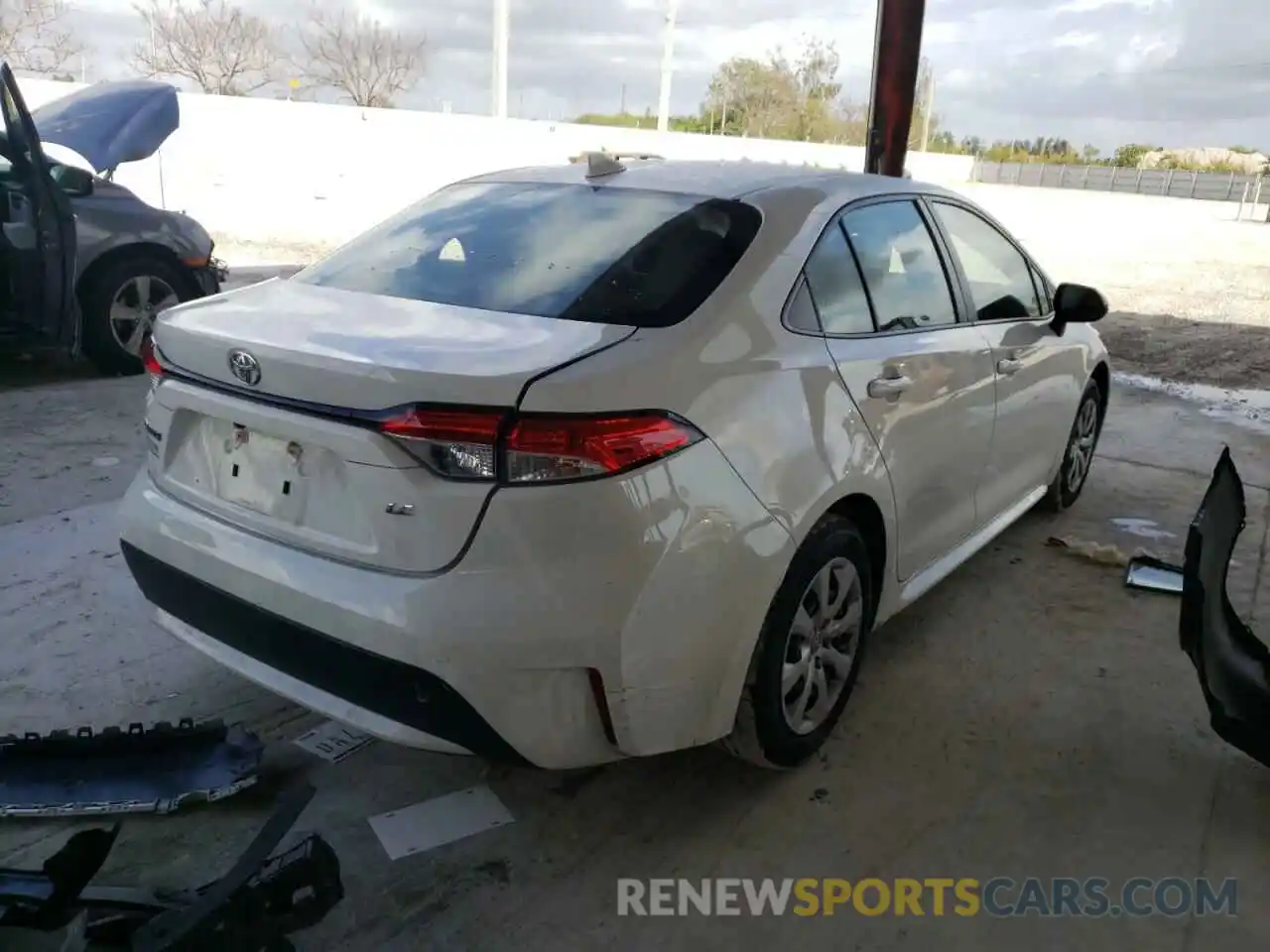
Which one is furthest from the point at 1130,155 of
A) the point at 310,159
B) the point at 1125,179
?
the point at 310,159

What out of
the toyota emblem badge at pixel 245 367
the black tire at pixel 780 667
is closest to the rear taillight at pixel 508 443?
the toyota emblem badge at pixel 245 367

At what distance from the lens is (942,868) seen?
249 cm

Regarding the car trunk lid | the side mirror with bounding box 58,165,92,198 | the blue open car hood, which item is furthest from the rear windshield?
the blue open car hood

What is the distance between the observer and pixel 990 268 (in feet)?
12.6

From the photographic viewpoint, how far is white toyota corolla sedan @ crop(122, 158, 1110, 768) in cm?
201

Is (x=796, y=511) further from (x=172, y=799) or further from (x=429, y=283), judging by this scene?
(x=172, y=799)

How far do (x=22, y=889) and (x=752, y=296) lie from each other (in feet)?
6.51

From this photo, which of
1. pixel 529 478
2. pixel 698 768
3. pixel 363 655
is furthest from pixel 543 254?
pixel 698 768

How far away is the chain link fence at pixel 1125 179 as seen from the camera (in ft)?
145

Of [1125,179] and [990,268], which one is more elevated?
[1125,179]

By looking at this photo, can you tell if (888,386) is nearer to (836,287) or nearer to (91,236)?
(836,287)

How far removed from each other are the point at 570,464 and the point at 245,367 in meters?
0.79

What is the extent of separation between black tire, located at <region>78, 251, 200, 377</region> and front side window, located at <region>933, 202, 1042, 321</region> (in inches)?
205

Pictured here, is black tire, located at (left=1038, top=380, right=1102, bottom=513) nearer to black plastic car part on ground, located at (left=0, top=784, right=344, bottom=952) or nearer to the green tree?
black plastic car part on ground, located at (left=0, top=784, right=344, bottom=952)
